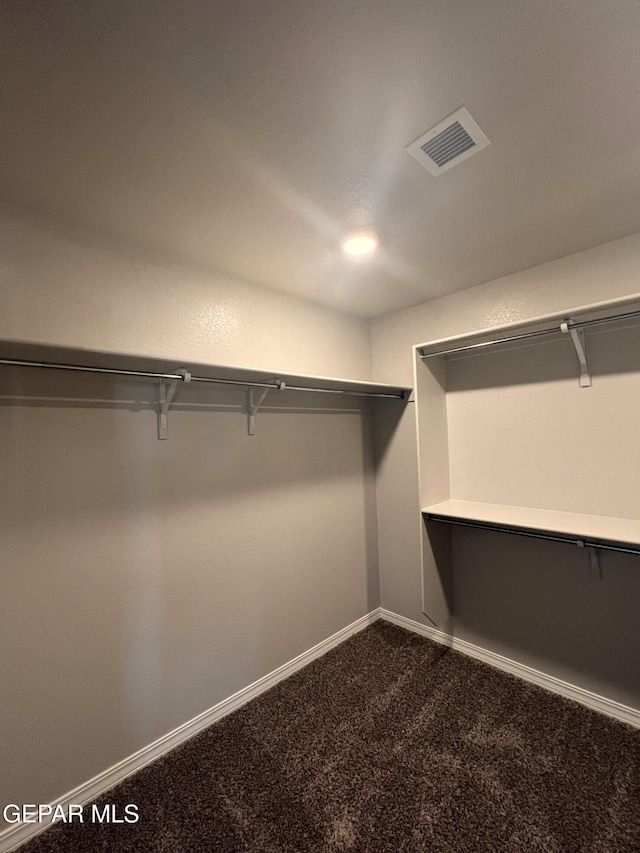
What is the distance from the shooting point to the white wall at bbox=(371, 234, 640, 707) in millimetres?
1892

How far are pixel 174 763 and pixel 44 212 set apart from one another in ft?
8.17

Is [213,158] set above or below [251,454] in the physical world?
above

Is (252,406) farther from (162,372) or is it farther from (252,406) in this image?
(162,372)

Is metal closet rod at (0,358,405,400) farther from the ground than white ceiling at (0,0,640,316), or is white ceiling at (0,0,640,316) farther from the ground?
white ceiling at (0,0,640,316)

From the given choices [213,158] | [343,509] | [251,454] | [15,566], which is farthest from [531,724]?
[213,158]

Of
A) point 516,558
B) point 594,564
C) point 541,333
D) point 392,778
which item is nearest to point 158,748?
point 392,778

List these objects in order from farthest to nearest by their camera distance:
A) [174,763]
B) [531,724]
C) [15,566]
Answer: [531,724] → [174,763] → [15,566]

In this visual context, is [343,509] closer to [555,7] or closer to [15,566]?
[15,566]

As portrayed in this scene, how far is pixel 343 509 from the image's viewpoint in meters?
2.69

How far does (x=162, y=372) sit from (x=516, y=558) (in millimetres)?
2285

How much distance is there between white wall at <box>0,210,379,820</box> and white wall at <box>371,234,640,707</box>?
64 cm

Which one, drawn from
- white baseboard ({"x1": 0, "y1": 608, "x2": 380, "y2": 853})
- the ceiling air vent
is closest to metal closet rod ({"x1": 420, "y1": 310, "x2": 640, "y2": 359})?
the ceiling air vent

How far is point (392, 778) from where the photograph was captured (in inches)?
62.6

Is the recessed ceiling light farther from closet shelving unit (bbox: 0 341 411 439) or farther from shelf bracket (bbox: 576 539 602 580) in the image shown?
shelf bracket (bbox: 576 539 602 580)
